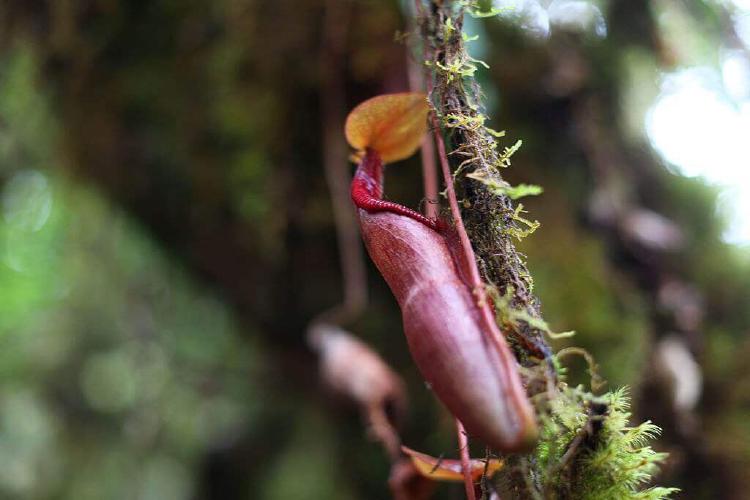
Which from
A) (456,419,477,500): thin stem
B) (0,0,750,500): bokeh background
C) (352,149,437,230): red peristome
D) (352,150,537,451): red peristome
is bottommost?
(456,419,477,500): thin stem

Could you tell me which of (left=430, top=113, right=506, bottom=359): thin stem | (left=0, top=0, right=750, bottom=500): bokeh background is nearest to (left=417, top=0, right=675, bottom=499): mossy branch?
(left=430, top=113, right=506, bottom=359): thin stem

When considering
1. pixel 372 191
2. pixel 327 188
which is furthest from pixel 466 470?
pixel 327 188

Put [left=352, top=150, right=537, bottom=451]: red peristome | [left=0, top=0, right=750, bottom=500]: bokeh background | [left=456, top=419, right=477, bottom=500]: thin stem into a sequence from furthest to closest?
1. [left=0, top=0, right=750, bottom=500]: bokeh background
2. [left=456, top=419, right=477, bottom=500]: thin stem
3. [left=352, top=150, right=537, bottom=451]: red peristome

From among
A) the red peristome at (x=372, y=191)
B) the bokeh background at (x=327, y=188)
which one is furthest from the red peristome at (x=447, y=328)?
the bokeh background at (x=327, y=188)

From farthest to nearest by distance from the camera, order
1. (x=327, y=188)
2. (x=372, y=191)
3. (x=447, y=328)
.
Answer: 1. (x=327, y=188)
2. (x=372, y=191)
3. (x=447, y=328)

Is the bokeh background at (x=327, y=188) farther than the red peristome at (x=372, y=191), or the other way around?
the bokeh background at (x=327, y=188)

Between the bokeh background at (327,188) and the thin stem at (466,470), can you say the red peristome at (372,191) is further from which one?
the bokeh background at (327,188)

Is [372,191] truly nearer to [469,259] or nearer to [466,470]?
[469,259]

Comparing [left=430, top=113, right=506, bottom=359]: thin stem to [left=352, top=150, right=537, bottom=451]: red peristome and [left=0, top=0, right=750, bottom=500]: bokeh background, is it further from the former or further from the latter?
[left=0, top=0, right=750, bottom=500]: bokeh background

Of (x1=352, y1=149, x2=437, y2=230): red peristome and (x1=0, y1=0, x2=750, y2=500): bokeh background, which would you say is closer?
(x1=352, y1=149, x2=437, y2=230): red peristome

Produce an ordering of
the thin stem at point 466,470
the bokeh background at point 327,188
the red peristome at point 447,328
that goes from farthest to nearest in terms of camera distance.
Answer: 1. the bokeh background at point 327,188
2. the thin stem at point 466,470
3. the red peristome at point 447,328
